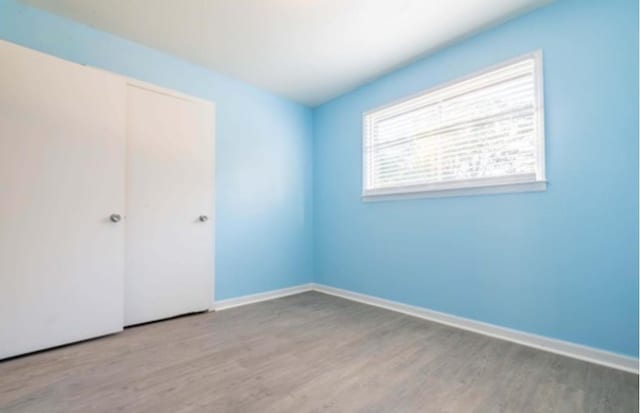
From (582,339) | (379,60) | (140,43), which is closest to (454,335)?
(582,339)

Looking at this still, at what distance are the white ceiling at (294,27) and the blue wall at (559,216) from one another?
0.29 meters

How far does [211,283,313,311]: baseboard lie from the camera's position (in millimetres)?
3027

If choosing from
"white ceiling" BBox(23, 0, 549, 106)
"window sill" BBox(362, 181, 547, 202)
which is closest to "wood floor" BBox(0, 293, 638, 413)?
"window sill" BBox(362, 181, 547, 202)

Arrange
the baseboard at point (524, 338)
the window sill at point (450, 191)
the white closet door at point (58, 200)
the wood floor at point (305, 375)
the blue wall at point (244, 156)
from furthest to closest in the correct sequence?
the blue wall at point (244, 156), the window sill at point (450, 191), the white closet door at point (58, 200), the baseboard at point (524, 338), the wood floor at point (305, 375)

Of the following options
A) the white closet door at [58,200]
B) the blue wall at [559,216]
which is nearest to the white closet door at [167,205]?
the white closet door at [58,200]

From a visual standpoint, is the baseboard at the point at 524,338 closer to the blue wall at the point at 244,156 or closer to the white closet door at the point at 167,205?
the blue wall at the point at 244,156

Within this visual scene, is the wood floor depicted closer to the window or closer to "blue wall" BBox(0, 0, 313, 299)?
"blue wall" BBox(0, 0, 313, 299)

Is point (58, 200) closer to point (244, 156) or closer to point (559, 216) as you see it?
point (244, 156)

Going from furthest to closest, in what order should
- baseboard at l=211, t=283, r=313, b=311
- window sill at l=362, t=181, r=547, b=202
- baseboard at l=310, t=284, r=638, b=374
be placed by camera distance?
1. baseboard at l=211, t=283, r=313, b=311
2. window sill at l=362, t=181, r=547, b=202
3. baseboard at l=310, t=284, r=638, b=374

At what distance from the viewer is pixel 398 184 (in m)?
3.04

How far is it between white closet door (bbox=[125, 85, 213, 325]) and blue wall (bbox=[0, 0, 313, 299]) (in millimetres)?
200

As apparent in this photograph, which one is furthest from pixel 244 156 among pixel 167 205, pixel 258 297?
pixel 258 297

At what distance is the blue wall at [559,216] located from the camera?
179 cm

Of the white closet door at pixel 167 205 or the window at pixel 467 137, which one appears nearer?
the window at pixel 467 137
